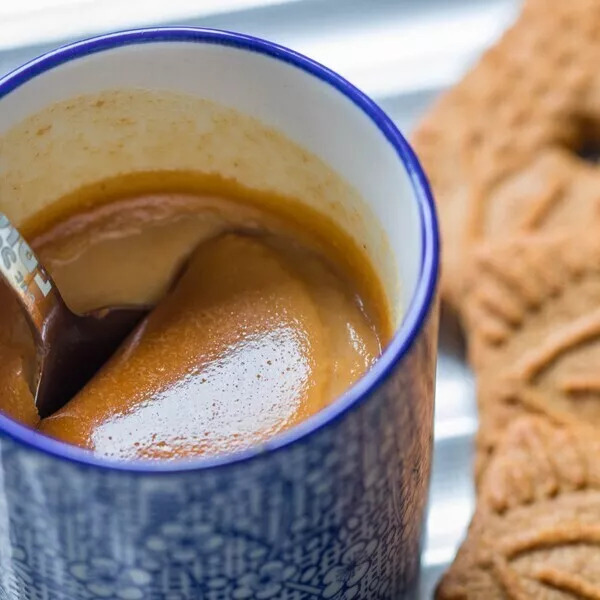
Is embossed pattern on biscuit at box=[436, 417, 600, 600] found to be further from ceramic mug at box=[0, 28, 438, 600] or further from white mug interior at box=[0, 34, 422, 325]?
white mug interior at box=[0, 34, 422, 325]

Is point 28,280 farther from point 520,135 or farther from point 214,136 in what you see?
point 520,135

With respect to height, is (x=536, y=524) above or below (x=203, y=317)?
below

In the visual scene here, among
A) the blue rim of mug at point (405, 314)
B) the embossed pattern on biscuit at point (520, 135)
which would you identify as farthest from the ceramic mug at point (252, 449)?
the embossed pattern on biscuit at point (520, 135)

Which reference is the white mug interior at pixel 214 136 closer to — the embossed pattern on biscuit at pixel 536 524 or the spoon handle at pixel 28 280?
the spoon handle at pixel 28 280

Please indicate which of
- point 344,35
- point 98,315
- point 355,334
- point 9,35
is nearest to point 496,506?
point 355,334

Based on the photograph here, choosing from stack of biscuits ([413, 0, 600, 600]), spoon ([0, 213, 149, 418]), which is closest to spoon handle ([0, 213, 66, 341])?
spoon ([0, 213, 149, 418])

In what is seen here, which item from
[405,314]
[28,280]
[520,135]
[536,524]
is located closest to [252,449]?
[405,314]

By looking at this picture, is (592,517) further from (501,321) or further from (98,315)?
(98,315)
